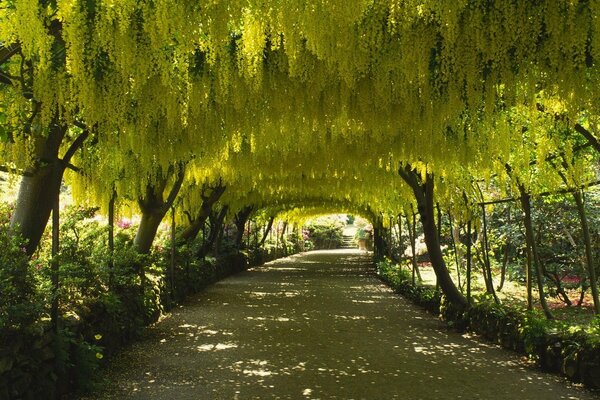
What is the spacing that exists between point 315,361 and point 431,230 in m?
3.56

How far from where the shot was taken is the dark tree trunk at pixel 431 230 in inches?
308

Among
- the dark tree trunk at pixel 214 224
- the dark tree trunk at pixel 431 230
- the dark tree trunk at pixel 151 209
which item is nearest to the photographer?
the dark tree trunk at pixel 431 230

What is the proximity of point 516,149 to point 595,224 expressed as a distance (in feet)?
9.92

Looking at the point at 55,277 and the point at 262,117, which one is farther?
the point at 262,117

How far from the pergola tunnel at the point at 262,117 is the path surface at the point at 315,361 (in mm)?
352

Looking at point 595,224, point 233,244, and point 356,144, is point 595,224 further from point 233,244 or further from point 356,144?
point 233,244

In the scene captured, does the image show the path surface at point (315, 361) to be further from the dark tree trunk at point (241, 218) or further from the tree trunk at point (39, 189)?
the dark tree trunk at point (241, 218)

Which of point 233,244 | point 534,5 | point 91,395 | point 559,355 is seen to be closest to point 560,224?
point 559,355

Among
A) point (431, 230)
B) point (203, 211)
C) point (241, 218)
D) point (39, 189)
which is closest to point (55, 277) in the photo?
point (39, 189)

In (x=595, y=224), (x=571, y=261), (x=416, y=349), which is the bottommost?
(x=416, y=349)

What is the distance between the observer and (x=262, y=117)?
17.1 feet

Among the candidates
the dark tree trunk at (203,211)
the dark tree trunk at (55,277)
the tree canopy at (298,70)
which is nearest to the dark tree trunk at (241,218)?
the dark tree trunk at (203,211)

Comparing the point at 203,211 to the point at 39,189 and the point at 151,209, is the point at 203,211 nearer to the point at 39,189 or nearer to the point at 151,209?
the point at 151,209

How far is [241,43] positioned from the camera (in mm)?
3514
